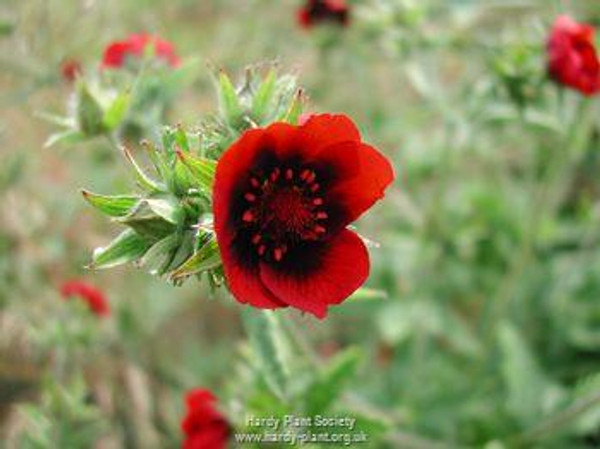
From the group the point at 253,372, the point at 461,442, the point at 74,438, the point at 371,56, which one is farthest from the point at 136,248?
the point at 371,56

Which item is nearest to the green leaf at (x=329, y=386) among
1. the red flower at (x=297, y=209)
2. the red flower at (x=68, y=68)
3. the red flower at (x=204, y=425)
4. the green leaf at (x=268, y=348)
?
the green leaf at (x=268, y=348)

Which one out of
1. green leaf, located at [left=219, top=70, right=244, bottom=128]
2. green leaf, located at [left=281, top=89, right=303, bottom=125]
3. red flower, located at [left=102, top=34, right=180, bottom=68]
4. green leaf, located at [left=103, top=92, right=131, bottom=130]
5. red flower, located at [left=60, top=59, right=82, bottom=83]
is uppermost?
red flower, located at [left=60, top=59, right=82, bottom=83]

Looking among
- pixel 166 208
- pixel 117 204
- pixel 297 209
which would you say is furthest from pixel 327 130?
pixel 117 204

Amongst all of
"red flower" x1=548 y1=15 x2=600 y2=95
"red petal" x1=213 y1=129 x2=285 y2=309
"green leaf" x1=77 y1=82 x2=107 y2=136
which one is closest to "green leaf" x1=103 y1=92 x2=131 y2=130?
"green leaf" x1=77 y1=82 x2=107 y2=136

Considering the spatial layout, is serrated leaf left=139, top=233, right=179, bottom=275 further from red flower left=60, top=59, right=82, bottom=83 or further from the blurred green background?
red flower left=60, top=59, right=82, bottom=83

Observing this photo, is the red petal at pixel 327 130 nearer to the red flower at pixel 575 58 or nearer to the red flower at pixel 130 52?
the red flower at pixel 130 52

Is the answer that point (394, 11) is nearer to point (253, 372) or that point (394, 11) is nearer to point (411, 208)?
point (411, 208)
